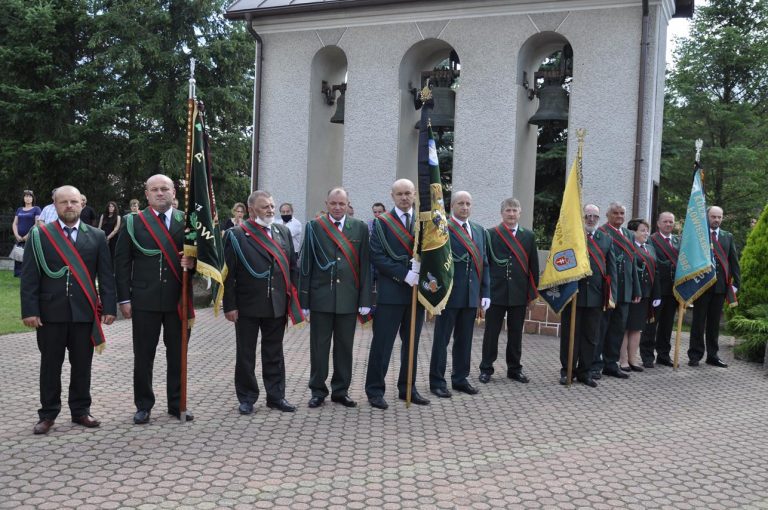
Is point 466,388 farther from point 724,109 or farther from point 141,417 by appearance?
point 724,109

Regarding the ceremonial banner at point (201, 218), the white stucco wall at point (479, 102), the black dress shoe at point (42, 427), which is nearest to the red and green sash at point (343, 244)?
the ceremonial banner at point (201, 218)

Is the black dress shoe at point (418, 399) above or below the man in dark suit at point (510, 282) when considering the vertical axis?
below

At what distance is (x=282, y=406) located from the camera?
602 centimetres

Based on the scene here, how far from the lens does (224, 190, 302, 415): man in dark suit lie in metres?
5.93

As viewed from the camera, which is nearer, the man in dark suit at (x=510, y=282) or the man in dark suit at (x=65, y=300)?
the man in dark suit at (x=65, y=300)

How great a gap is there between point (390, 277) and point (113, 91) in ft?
61.4

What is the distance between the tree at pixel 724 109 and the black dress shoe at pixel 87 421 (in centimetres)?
1686

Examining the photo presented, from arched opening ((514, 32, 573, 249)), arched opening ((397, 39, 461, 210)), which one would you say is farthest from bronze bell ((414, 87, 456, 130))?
arched opening ((514, 32, 573, 249))

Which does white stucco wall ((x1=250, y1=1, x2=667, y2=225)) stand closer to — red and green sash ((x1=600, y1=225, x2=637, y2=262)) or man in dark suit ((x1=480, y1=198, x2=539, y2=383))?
red and green sash ((x1=600, y1=225, x2=637, y2=262))

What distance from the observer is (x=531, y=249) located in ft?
25.0

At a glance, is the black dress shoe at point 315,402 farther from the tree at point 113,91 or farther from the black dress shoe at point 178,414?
the tree at point 113,91

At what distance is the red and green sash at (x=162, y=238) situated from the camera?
5.57 metres

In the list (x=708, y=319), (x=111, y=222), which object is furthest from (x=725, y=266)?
(x=111, y=222)

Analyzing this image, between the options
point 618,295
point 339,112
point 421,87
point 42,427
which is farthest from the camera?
point 339,112
